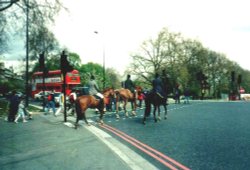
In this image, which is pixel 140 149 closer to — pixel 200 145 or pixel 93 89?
pixel 200 145

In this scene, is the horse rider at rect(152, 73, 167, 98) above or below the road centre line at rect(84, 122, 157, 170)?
above

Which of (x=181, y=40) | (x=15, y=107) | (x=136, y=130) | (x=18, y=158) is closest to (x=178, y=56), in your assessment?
(x=181, y=40)

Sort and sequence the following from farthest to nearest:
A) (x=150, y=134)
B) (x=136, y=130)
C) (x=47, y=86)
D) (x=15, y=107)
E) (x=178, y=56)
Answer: (x=178, y=56) → (x=47, y=86) → (x=15, y=107) → (x=136, y=130) → (x=150, y=134)

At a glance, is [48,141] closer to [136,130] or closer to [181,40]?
[136,130]

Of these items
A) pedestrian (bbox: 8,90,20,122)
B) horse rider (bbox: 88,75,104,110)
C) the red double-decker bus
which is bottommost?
pedestrian (bbox: 8,90,20,122)

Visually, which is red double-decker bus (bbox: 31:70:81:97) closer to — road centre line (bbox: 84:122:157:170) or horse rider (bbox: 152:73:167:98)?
horse rider (bbox: 152:73:167:98)

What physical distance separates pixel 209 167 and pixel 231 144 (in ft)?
9.39

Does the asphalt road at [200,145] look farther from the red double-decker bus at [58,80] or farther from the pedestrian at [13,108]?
the red double-decker bus at [58,80]

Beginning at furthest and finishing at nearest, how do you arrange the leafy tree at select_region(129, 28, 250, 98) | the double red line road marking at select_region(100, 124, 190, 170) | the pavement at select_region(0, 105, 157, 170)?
the leafy tree at select_region(129, 28, 250, 98), the pavement at select_region(0, 105, 157, 170), the double red line road marking at select_region(100, 124, 190, 170)

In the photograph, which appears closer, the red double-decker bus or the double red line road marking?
the double red line road marking

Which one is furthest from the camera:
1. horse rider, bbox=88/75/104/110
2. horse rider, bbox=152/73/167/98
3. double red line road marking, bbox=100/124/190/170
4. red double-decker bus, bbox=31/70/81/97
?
red double-decker bus, bbox=31/70/81/97

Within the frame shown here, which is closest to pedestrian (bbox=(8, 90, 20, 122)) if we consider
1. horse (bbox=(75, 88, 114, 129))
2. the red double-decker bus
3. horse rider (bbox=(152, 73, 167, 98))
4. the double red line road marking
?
horse (bbox=(75, 88, 114, 129))

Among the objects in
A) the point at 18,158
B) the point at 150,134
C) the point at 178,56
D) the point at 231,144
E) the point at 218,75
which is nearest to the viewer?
the point at 18,158

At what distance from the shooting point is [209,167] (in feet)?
21.8
